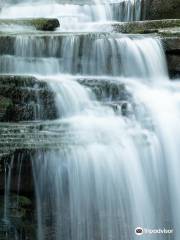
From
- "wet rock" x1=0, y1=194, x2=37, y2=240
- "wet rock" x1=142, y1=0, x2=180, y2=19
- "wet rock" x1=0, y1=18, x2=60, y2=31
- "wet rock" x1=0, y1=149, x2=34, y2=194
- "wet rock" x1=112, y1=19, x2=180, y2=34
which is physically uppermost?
"wet rock" x1=142, y1=0, x2=180, y2=19

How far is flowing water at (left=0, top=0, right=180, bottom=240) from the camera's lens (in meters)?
7.30

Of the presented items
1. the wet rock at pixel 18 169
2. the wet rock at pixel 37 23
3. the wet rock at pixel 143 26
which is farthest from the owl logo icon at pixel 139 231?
the wet rock at pixel 37 23

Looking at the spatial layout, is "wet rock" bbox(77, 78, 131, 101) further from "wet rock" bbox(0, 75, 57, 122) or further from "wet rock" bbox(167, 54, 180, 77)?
"wet rock" bbox(167, 54, 180, 77)

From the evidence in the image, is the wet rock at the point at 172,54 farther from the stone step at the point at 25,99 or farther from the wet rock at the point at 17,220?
the wet rock at the point at 17,220

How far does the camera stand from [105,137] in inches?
317

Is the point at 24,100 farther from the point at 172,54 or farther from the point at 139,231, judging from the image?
the point at 172,54

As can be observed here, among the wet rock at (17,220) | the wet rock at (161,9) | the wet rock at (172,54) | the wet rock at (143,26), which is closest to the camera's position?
the wet rock at (17,220)

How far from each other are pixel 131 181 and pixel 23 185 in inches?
62.3

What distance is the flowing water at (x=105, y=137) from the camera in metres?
7.30

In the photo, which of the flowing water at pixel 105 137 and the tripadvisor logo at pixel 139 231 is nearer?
the flowing water at pixel 105 137

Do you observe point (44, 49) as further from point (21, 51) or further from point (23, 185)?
point (23, 185)

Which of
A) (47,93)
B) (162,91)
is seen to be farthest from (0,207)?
(162,91)

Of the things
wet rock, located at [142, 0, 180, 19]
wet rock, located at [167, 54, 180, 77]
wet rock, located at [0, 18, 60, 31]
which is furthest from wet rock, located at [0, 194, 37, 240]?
wet rock, located at [142, 0, 180, 19]

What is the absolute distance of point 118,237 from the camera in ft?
24.5
